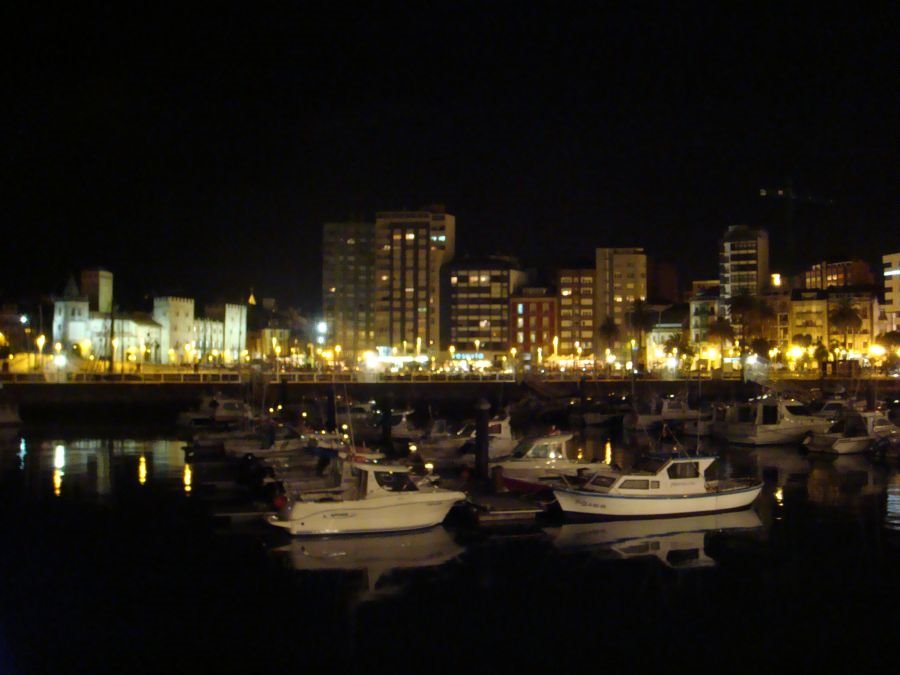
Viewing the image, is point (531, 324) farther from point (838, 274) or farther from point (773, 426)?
point (773, 426)

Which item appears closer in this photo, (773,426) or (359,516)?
(359,516)

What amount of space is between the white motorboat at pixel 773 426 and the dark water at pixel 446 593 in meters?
18.6

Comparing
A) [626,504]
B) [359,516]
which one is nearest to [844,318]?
[626,504]

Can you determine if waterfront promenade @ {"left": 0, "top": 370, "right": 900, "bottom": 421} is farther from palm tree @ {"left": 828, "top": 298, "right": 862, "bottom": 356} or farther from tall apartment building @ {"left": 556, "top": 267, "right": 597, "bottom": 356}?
tall apartment building @ {"left": 556, "top": 267, "right": 597, "bottom": 356}

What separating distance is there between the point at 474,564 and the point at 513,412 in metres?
46.1

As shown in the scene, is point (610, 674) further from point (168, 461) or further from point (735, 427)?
point (735, 427)

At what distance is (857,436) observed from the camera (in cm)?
4578

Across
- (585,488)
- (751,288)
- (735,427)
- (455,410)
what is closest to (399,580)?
(585,488)

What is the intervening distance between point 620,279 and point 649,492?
14163cm

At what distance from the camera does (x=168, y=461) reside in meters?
42.6

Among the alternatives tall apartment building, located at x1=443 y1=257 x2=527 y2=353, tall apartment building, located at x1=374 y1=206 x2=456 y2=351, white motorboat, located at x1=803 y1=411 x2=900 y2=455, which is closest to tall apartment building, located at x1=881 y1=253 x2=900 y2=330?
tall apartment building, located at x1=443 y1=257 x2=527 y2=353

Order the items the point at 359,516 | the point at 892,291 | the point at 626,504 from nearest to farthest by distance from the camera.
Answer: the point at 359,516 → the point at 626,504 → the point at 892,291

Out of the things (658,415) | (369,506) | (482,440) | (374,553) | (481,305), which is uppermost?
(481,305)

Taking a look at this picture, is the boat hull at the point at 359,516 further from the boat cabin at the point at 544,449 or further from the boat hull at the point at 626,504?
the boat cabin at the point at 544,449
